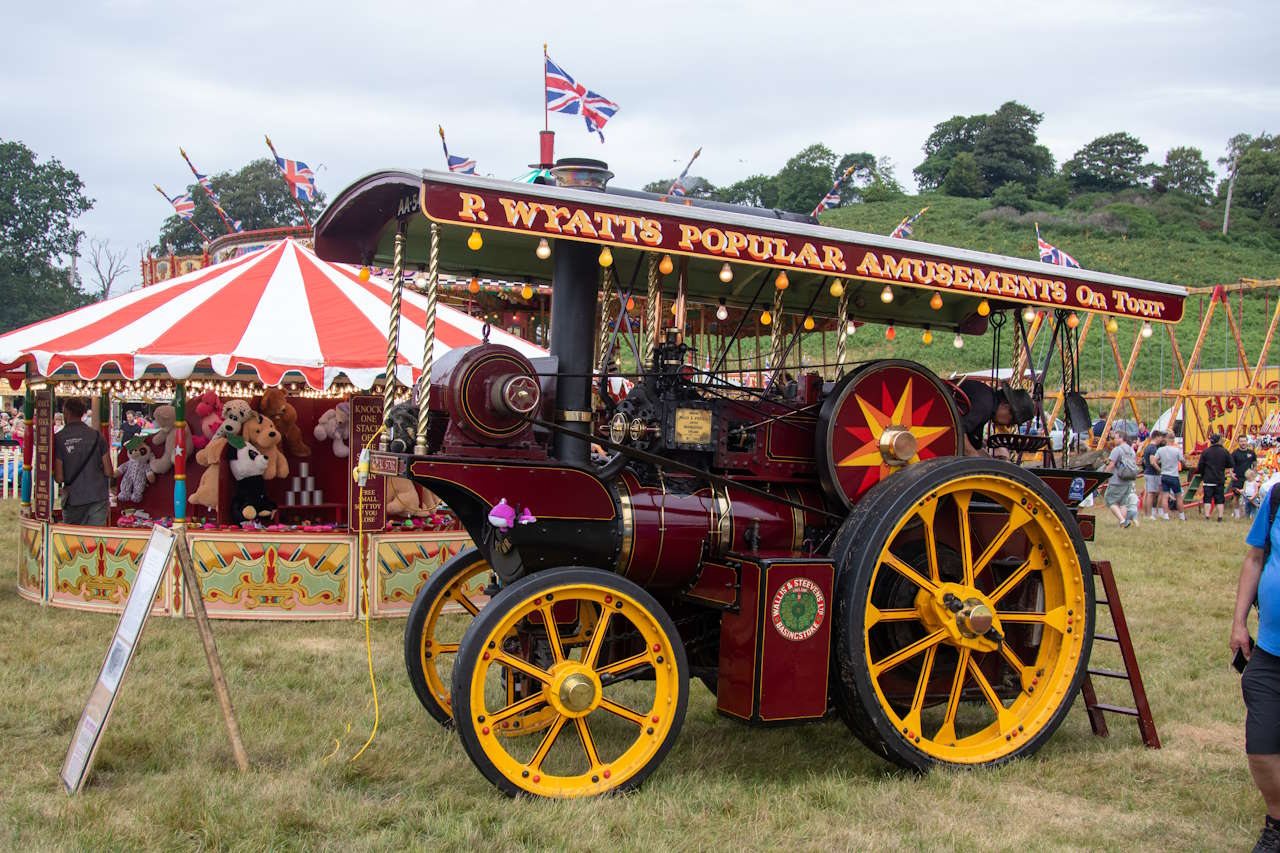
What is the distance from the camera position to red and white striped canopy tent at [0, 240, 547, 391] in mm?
8180

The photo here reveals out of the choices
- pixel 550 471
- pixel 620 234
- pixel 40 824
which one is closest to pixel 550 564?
pixel 550 471

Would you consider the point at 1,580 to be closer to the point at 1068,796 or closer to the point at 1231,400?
the point at 1068,796

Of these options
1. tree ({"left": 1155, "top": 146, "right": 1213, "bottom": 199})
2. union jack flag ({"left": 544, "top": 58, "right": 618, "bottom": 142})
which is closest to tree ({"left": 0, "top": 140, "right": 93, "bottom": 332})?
union jack flag ({"left": 544, "top": 58, "right": 618, "bottom": 142})

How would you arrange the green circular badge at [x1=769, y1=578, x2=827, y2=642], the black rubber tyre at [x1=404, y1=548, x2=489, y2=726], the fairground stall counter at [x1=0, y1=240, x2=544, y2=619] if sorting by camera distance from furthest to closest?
the fairground stall counter at [x1=0, y1=240, x2=544, y2=619] < the black rubber tyre at [x1=404, y1=548, x2=489, y2=726] < the green circular badge at [x1=769, y1=578, x2=827, y2=642]

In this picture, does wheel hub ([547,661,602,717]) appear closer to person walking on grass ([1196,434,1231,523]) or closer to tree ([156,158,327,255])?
person walking on grass ([1196,434,1231,523])

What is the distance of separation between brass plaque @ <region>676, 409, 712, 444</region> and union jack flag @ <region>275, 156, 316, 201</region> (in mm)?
12447

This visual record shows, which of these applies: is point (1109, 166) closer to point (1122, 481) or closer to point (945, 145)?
point (945, 145)

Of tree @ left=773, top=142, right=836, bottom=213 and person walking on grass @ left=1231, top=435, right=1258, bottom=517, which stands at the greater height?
tree @ left=773, top=142, right=836, bottom=213

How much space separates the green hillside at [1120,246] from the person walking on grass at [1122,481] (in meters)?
12.9

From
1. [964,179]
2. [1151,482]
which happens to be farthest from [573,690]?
[964,179]

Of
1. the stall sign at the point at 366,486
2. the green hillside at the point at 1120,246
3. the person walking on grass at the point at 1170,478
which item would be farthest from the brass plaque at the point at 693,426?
the green hillside at the point at 1120,246

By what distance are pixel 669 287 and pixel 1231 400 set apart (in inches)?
759

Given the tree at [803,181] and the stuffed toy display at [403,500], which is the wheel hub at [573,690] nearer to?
the stuffed toy display at [403,500]

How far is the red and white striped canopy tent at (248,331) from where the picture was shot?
8.18 metres
